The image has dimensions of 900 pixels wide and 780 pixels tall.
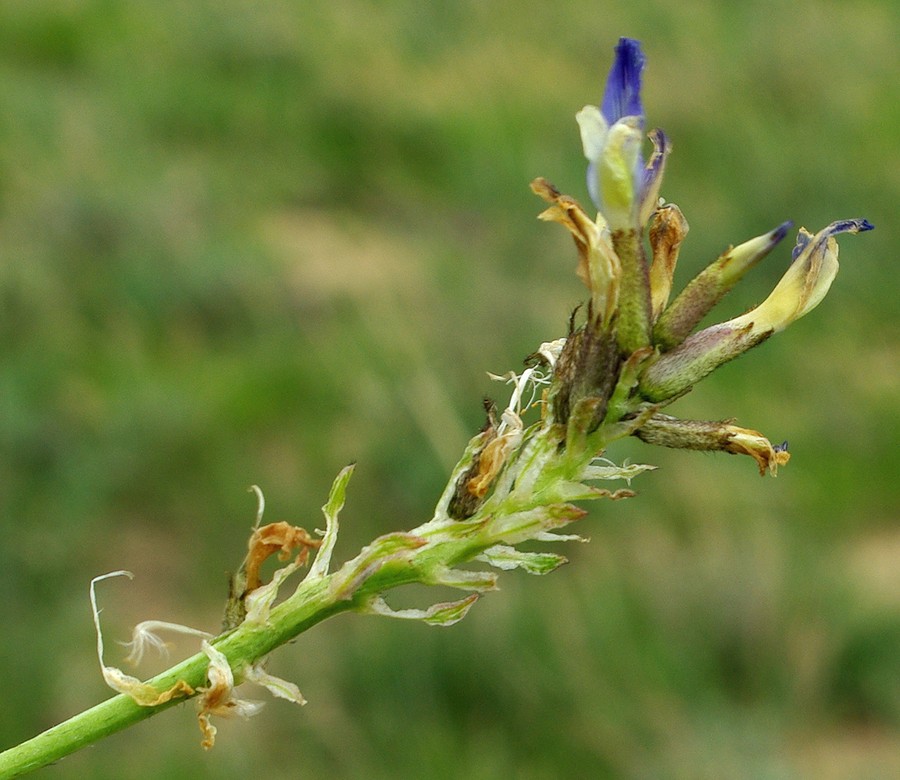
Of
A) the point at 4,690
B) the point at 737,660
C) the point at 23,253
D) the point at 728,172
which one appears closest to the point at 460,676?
the point at 737,660

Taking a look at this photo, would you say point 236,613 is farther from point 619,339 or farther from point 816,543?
point 816,543

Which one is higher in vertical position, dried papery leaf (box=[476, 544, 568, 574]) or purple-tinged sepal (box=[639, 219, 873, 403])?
purple-tinged sepal (box=[639, 219, 873, 403])

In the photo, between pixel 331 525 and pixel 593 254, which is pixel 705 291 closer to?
pixel 593 254

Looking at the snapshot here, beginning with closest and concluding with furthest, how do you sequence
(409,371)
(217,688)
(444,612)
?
(217,688)
(444,612)
(409,371)

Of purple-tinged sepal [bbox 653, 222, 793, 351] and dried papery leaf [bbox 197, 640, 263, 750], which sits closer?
dried papery leaf [bbox 197, 640, 263, 750]

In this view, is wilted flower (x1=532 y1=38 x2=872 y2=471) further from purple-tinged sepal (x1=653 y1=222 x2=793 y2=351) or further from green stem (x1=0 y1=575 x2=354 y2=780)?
green stem (x1=0 y1=575 x2=354 y2=780)

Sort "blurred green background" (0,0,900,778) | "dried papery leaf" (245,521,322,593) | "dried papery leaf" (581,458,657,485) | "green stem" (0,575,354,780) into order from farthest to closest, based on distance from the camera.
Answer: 1. "blurred green background" (0,0,900,778)
2. "dried papery leaf" (245,521,322,593)
3. "dried papery leaf" (581,458,657,485)
4. "green stem" (0,575,354,780)

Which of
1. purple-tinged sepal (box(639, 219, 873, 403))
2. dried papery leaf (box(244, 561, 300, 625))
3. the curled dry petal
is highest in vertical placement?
the curled dry petal

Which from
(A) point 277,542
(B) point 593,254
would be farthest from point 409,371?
(B) point 593,254

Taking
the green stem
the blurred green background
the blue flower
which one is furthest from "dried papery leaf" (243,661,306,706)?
the blurred green background
